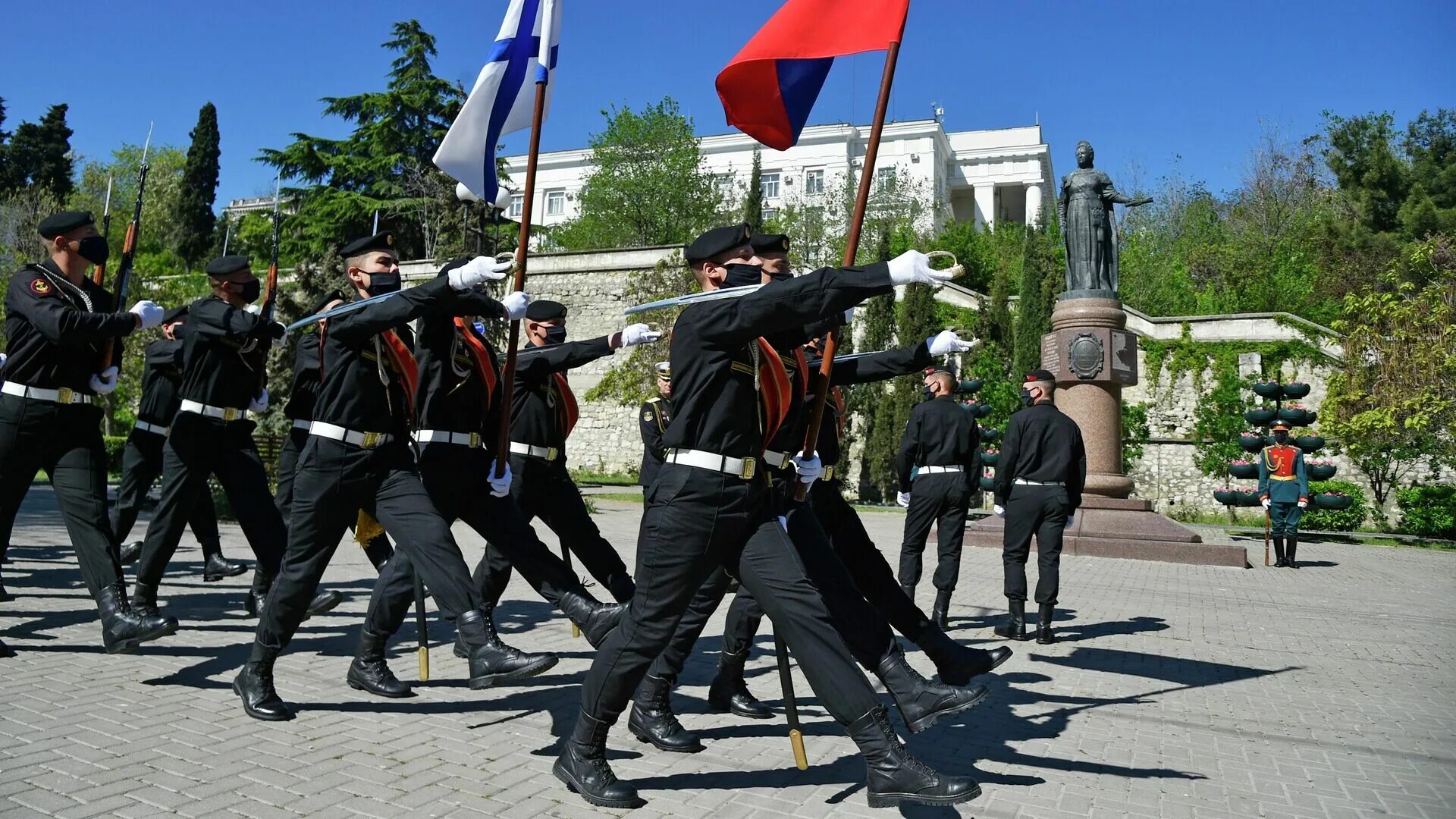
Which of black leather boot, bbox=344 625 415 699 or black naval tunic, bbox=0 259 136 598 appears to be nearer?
black leather boot, bbox=344 625 415 699

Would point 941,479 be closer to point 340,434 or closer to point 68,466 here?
point 340,434

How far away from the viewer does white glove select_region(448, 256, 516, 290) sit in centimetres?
450

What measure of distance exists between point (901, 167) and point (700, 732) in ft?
222

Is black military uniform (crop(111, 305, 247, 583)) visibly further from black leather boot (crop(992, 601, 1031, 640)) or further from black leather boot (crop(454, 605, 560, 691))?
black leather boot (crop(992, 601, 1031, 640))

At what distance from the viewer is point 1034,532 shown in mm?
8562

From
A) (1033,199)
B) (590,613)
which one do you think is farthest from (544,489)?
(1033,199)

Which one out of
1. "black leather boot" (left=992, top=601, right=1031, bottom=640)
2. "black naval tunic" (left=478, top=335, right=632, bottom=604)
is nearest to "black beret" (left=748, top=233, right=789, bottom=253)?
"black naval tunic" (left=478, top=335, right=632, bottom=604)

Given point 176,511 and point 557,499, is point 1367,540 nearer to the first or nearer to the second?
point 557,499

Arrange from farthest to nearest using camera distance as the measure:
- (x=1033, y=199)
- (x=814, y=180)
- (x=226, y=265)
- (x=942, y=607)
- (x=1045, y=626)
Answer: (x=1033, y=199), (x=814, y=180), (x=942, y=607), (x=1045, y=626), (x=226, y=265)

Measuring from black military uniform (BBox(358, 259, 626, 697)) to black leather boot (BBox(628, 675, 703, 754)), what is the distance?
670mm

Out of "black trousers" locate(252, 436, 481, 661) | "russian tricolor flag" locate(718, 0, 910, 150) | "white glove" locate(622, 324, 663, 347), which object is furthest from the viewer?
"white glove" locate(622, 324, 663, 347)

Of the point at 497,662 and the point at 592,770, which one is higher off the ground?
the point at 497,662

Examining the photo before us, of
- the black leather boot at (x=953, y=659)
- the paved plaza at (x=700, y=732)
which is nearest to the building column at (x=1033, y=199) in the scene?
the paved plaza at (x=700, y=732)

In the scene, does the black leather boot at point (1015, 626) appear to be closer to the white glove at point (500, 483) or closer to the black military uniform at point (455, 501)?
the black military uniform at point (455, 501)
